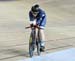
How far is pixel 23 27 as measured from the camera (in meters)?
16.8

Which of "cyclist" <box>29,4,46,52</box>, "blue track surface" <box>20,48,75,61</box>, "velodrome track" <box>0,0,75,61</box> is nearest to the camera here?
"cyclist" <box>29,4,46,52</box>

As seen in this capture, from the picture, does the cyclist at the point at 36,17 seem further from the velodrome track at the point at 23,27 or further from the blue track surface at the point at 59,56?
the velodrome track at the point at 23,27

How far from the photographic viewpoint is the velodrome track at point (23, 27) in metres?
11.8

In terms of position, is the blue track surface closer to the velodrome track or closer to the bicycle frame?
the bicycle frame

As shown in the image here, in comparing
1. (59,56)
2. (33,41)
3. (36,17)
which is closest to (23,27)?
(59,56)

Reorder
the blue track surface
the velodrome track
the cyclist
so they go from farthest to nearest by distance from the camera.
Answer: the velodrome track, the blue track surface, the cyclist

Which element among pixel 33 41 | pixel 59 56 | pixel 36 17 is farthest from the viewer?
pixel 59 56

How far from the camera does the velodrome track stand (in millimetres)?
11849

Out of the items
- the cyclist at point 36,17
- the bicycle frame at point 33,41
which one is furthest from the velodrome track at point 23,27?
the cyclist at point 36,17

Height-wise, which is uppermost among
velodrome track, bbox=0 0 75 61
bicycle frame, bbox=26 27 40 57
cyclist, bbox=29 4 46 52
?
cyclist, bbox=29 4 46 52

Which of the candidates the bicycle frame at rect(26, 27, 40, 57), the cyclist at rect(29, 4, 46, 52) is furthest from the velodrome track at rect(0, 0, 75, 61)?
the cyclist at rect(29, 4, 46, 52)

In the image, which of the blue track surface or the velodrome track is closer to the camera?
the blue track surface

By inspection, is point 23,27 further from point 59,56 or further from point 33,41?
point 33,41

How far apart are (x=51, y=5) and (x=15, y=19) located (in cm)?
603
